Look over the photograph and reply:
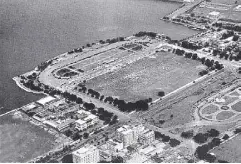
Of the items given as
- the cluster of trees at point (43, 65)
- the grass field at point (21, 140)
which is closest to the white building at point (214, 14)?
the cluster of trees at point (43, 65)

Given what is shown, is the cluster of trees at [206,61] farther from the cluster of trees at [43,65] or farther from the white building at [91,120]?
the white building at [91,120]

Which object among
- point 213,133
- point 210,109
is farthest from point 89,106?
point 213,133

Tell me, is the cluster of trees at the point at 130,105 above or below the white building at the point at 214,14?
below

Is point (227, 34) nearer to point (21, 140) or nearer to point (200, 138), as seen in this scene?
point (200, 138)

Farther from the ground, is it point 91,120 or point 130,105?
point 130,105

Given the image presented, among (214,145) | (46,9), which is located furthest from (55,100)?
(46,9)

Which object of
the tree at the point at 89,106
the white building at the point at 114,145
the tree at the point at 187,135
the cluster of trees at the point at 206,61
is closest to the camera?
the white building at the point at 114,145

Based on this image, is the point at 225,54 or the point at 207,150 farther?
the point at 225,54
